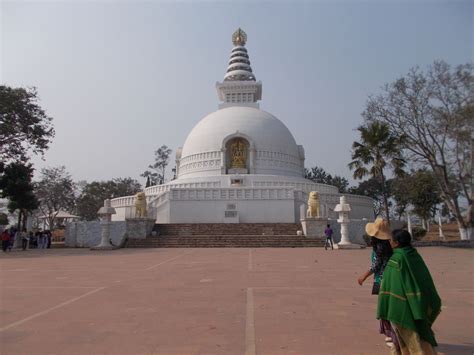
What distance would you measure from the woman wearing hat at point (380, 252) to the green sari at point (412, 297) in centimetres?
62

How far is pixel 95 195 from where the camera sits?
173 ft

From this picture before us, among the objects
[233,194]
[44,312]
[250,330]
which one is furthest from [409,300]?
[233,194]

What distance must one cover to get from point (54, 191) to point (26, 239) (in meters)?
24.8

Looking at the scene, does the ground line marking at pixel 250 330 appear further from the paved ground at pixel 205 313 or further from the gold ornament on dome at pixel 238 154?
the gold ornament on dome at pixel 238 154

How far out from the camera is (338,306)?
276 inches

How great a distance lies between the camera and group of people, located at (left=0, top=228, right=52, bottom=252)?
73.9 feet

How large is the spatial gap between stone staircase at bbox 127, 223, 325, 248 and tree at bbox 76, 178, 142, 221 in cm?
2929

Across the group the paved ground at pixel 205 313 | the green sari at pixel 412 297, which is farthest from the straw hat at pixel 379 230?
the paved ground at pixel 205 313

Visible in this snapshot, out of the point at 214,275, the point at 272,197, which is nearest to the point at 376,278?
the point at 214,275

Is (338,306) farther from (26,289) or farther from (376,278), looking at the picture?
(26,289)

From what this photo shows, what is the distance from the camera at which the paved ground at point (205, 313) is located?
16.1ft

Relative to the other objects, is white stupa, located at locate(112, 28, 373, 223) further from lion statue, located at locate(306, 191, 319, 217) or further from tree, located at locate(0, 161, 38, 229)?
tree, located at locate(0, 161, 38, 229)

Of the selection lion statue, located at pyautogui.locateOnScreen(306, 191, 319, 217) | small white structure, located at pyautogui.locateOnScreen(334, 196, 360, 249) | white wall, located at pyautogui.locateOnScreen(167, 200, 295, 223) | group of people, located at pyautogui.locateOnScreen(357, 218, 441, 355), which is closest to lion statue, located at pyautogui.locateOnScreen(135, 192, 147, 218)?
white wall, located at pyautogui.locateOnScreen(167, 200, 295, 223)

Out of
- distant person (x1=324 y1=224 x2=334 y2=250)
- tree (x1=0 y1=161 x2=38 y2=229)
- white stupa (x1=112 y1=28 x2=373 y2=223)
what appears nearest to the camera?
distant person (x1=324 y1=224 x2=334 y2=250)
